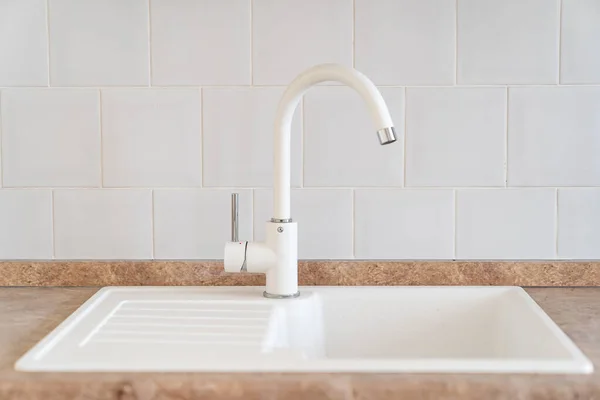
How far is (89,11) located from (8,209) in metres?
0.37

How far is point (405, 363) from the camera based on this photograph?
0.79 metres

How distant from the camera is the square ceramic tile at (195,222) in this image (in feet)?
4.09

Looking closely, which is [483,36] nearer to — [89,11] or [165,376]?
[89,11]

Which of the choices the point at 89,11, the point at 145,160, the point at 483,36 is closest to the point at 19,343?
the point at 145,160

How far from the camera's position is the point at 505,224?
1237 mm

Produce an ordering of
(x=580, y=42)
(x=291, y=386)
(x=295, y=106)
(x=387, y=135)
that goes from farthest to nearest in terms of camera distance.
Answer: (x=580, y=42), (x=295, y=106), (x=387, y=135), (x=291, y=386)

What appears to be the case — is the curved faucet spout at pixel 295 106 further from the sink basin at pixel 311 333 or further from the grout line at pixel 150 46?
the grout line at pixel 150 46

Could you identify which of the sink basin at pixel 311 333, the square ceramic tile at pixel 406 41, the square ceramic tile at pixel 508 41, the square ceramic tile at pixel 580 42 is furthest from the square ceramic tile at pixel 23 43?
the square ceramic tile at pixel 580 42

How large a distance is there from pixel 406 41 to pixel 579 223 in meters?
0.43

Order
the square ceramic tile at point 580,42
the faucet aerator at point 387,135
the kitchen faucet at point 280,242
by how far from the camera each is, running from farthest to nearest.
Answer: the square ceramic tile at point 580,42 < the kitchen faucet at point 280,242 < the faucet aerator at point 387,135

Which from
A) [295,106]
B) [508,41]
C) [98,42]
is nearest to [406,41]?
[508,41]

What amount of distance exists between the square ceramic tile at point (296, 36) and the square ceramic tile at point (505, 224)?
1.09 feet

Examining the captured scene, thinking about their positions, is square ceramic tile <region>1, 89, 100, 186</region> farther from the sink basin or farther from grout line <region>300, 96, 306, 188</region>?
grout line <region>300, 96, 306, 188</region>

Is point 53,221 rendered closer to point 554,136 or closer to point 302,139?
point 302,139
